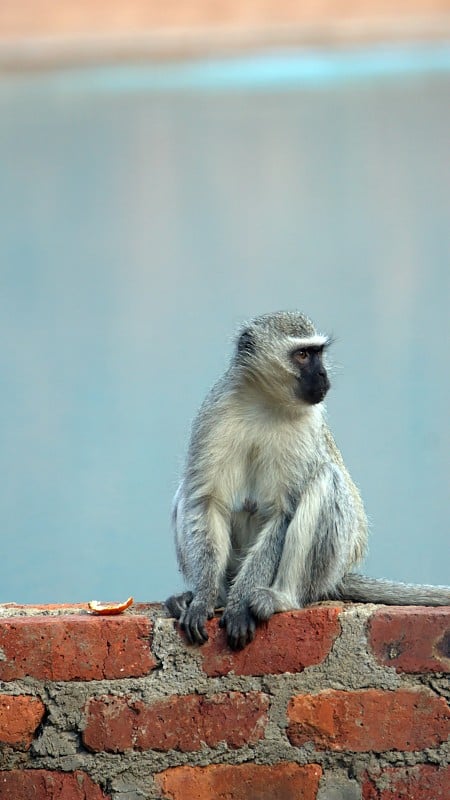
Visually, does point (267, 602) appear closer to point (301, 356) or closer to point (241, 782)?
point (241, 782)

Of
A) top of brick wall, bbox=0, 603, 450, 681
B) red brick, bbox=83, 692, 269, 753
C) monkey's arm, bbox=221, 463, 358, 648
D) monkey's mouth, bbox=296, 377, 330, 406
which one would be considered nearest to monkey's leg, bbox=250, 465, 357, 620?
monkey's arm, bbox=221, 463, 358, 648

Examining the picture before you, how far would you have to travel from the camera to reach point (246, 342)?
11.0 feet

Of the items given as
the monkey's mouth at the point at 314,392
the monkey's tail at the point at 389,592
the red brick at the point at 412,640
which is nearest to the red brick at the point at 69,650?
the red brick at the point at 412,640

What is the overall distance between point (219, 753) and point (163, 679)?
7.4 inches

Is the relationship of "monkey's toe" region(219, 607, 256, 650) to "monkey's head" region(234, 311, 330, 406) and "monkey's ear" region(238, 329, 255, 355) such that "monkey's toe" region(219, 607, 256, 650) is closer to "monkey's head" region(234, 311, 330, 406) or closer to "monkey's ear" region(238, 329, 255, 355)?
"monkey's head" region(234, 311, 330, 406)

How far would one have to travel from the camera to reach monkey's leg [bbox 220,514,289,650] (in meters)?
2.61

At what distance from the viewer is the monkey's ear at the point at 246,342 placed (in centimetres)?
330

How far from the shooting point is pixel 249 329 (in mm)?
3379

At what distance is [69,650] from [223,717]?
35 centimetres

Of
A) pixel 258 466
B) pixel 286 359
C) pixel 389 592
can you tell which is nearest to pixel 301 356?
pixel 286 359

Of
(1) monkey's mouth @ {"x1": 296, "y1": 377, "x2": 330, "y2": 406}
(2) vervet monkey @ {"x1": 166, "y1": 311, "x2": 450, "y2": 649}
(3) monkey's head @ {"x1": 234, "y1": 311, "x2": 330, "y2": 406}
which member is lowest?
(2) vervet monkey @ {"x1": 166, "y1": 311, "x2": 450, "y2": 649}

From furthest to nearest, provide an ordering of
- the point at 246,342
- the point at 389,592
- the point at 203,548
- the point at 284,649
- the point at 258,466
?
the point at 246,342 < the point at 258,466 < the point at 203,548 < the point at 389,592 < the point at 284,649

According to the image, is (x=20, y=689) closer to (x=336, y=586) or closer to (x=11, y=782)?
(x=11, y=782)

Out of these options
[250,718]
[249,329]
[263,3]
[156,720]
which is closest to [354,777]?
[250,718]
